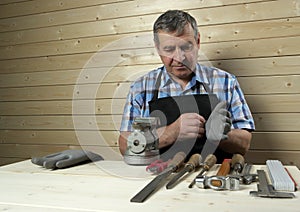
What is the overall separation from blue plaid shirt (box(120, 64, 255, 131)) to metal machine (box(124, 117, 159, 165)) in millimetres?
585

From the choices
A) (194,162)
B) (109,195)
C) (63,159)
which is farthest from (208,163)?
(63,159)

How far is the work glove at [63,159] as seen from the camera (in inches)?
45.7

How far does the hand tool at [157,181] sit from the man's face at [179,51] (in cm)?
72

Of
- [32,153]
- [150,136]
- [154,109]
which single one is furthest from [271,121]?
[32,153]

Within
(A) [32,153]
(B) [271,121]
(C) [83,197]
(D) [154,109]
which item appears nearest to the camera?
(C) [83,197]

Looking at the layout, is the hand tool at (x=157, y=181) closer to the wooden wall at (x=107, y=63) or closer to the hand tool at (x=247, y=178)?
the hand tool at (x=247, y=178)

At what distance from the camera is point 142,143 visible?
3.76 feet

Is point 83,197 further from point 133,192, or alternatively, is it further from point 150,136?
point 150,136

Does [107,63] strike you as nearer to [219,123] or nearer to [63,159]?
[63,159]

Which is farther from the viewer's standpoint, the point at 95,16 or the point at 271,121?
the point at 95,16

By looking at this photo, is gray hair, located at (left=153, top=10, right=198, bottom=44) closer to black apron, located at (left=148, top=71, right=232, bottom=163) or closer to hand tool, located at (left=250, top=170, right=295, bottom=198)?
black apron, located at (left=148, top=71, right=232, bottom=163)

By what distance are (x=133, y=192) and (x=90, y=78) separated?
65.7 inches

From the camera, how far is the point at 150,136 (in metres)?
1.18

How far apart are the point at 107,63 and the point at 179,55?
801 mm
